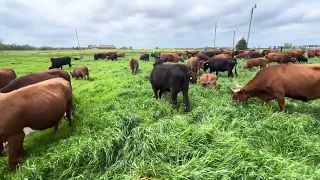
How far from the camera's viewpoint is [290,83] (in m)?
7.45

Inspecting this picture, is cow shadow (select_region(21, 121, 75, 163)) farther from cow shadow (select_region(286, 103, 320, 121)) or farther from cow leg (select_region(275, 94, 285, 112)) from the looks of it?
cow shadow (select_region(286, 103, 320, 121))

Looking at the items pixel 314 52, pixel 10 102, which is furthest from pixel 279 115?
pixel 314 52

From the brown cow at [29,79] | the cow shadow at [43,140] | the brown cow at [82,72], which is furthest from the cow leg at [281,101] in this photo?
the brown cow at [82,72]

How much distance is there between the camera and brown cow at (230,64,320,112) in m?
7.34

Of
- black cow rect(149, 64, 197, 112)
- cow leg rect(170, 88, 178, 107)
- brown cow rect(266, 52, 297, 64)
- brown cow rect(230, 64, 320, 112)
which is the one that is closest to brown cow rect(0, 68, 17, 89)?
black cow rect(149, 64, 197, 112)

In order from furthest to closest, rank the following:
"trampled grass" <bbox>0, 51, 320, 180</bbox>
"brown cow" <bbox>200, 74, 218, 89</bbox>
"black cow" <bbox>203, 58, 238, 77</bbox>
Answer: "black cow" <bbox>203, 58, 238, 77</bbox> → "brown cow" <bbox>200, 74, 218, 89</bbox> → "trampled grass" <bbox>0, 51, 320, 180</bbox>

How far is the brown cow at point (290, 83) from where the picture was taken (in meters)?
7.34

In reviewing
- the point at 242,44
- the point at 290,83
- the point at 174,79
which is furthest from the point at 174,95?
the point at 242,44

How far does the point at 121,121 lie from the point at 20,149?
208 centimetres

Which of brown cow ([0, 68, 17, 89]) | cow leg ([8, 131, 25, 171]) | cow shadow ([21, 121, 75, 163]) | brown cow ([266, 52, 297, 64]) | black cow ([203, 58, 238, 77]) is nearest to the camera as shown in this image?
cow leg ([8, 131, 25, 171])

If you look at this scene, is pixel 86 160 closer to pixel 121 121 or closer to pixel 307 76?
pixel 121 121

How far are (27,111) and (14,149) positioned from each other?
0.81 metres

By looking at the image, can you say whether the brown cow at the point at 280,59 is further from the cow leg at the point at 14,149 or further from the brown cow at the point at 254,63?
the cow leg at the point at 14,149

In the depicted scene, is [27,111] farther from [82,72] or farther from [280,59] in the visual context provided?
[280,59]
